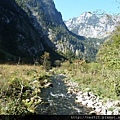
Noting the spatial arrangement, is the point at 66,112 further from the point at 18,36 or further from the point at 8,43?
the point at 18,36

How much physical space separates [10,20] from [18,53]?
22.3m

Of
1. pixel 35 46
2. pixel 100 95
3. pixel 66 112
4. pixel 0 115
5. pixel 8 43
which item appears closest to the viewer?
pixel 0 115

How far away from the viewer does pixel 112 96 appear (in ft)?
68.1

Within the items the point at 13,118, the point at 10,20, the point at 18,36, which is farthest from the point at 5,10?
the point at 13,118

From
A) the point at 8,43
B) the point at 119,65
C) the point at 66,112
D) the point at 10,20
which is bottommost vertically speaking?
the point at 66,112

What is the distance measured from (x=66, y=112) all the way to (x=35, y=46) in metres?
136

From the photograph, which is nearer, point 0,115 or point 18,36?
point 0,115

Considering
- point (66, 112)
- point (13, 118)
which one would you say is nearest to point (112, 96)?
point (66, 112)

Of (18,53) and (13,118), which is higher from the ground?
(18,53)

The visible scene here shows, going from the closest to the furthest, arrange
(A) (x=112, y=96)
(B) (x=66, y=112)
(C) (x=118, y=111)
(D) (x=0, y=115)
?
(D) (x=0, y=115) < (C) (x=118, y=111) < (B) (x=66, y=112) < (A) (x=112, y=96)

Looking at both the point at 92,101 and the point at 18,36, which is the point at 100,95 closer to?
the point at 92,101

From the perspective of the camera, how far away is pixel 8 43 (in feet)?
407

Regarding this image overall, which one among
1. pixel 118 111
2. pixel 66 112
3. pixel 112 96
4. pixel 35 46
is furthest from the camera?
pixel 35 46

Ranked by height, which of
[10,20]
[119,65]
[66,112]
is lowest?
[66,112]
